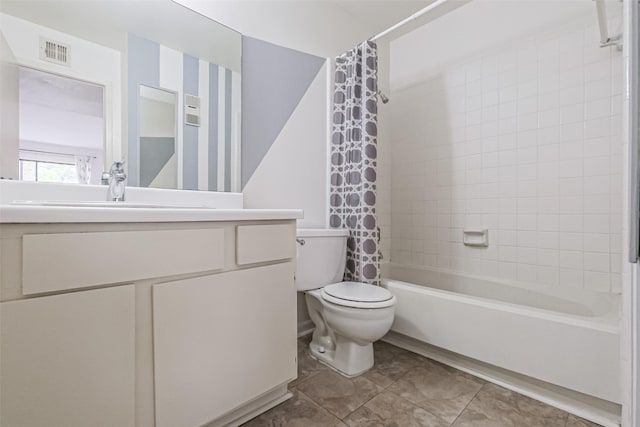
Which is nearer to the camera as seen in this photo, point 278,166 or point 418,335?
point 418,335

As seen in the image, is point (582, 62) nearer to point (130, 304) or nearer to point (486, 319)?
point (486, 319)

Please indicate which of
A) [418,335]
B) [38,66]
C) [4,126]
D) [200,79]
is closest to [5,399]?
[4,126]

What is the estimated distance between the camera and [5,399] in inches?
24.3

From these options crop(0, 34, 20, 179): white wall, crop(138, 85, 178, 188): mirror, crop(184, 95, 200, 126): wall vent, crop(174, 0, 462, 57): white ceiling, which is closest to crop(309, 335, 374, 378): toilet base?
crop(138, 85, 178, 188): mirror

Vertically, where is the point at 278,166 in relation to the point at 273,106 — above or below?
below

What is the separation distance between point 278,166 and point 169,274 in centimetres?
111

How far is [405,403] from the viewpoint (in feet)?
3.98

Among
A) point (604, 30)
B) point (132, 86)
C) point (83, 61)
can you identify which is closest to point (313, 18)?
point (132, 86)

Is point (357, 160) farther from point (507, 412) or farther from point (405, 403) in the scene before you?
point (507, 412)

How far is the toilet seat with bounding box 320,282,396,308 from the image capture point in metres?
1.33

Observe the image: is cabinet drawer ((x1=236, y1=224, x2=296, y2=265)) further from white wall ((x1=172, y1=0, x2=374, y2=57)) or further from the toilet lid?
white wall ((x1=172, y1=0, x2=374, y2=57))

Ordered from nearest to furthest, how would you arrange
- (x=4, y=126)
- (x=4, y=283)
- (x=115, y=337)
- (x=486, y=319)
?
(x=4, y=283) < (x=115, y=337) < (x=4, y=126) < (x=486, y=319)

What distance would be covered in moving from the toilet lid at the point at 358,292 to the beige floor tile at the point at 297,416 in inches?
18.3

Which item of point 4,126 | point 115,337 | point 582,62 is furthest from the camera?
point 582,62
